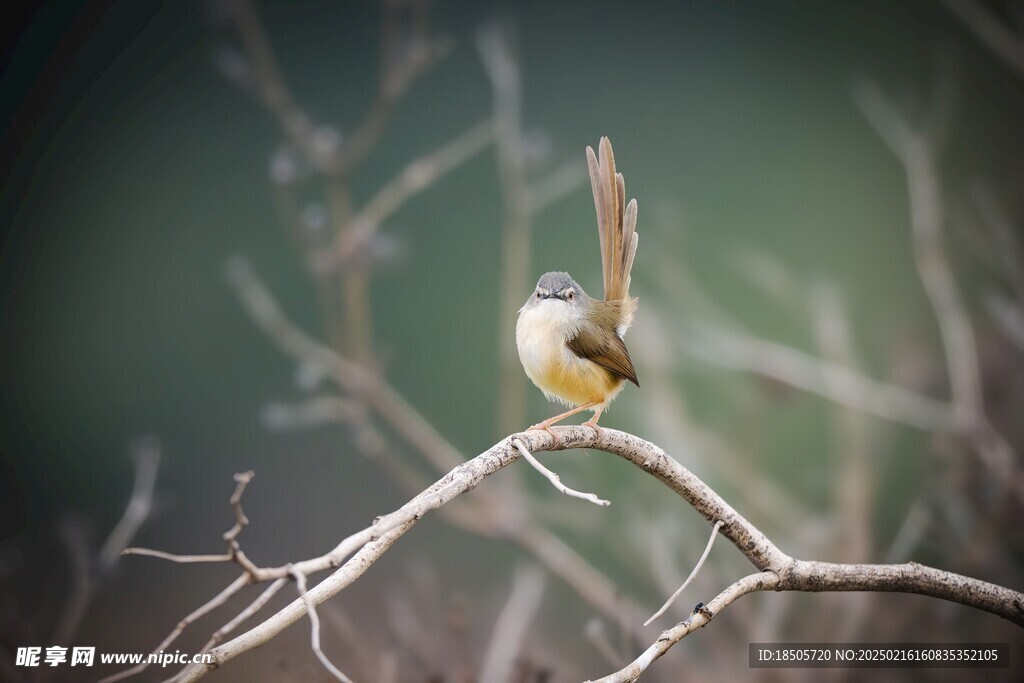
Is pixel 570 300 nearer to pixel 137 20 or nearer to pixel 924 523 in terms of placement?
pixel 924 523

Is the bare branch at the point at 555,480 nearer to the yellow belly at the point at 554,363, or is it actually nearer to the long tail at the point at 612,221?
the yellow belly at the point at 554,363

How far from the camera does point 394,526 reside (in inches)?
47.2

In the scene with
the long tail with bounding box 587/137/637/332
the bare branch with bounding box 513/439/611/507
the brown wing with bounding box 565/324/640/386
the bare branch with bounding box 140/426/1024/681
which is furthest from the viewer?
the brown wing with bounding box 565/324/640/386

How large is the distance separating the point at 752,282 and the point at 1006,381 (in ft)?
3.06

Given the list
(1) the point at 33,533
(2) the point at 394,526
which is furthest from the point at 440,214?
(2) the point at 394,526

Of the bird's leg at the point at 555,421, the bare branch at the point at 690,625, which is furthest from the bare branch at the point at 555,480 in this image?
the bare branch at the point at 690,625

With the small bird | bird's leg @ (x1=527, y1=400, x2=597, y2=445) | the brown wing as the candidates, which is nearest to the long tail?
the small bird

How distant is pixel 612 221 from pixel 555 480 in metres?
0.64

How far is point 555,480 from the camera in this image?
4.30ft

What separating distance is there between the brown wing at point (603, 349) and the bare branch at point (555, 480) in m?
0.40

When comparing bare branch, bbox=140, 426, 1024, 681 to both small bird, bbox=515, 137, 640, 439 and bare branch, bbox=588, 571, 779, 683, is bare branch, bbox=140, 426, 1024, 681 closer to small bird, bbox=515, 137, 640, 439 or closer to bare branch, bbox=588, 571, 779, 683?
bare branch, bbox=588, 571, 779, 683

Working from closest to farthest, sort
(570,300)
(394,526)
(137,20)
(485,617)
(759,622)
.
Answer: (394,526)
(570,300)
(759,622)
(485,617)
(137,20)

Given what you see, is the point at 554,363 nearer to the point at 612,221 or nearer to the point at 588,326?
the point at 588,326

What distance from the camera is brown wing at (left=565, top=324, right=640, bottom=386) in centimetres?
186
